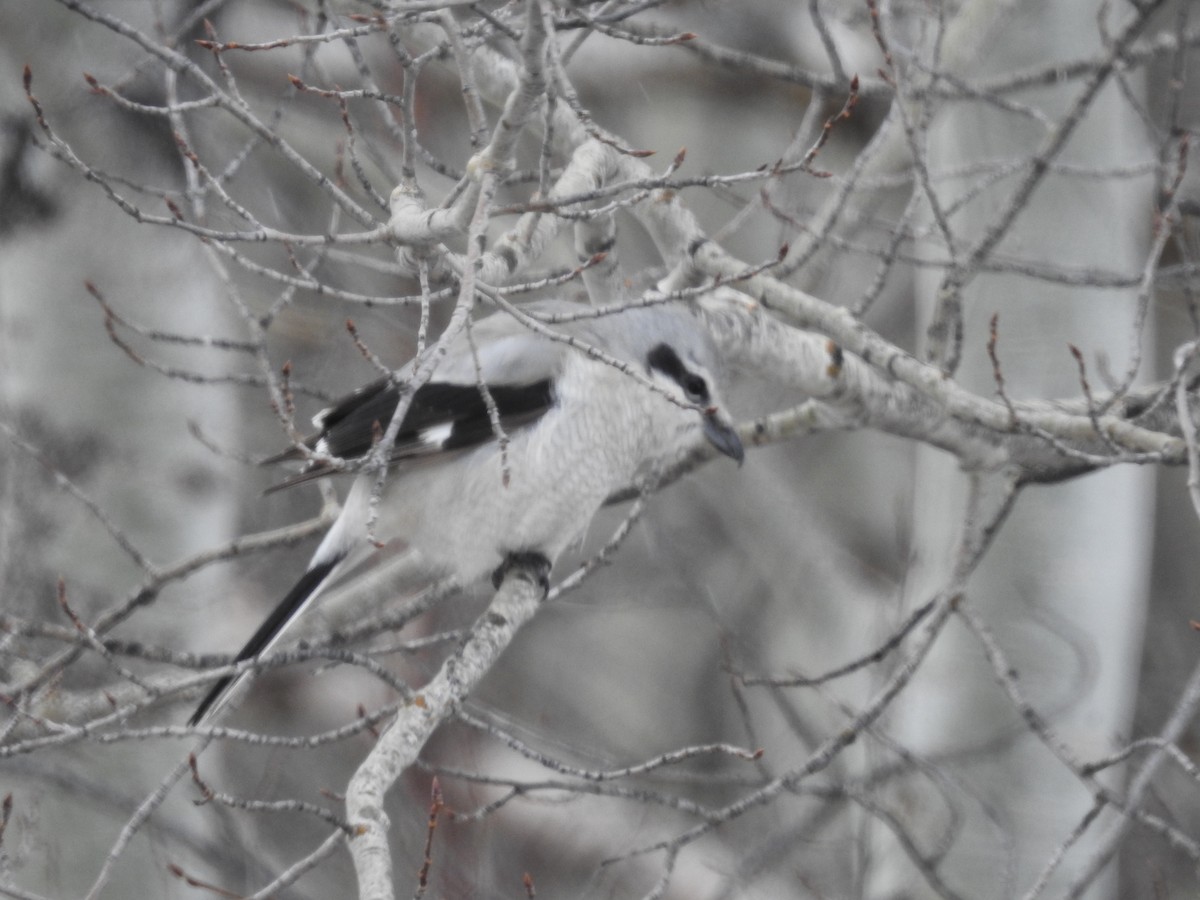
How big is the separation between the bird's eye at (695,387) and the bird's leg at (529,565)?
0.54m

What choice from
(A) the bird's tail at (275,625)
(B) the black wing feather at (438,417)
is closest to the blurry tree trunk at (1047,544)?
(B) the black wing feather at (438,417)

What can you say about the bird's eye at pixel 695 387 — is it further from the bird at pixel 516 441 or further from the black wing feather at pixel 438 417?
the black wing feather at pixel 438 417

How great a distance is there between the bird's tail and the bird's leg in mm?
395

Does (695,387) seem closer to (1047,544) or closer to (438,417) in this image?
(438,417)

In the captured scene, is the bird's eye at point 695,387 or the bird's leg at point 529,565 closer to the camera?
the bird's leg at point 529,565

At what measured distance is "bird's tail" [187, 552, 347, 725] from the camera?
2.82 metres

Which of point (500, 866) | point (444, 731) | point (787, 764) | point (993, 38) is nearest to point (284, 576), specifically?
point (444, 731)

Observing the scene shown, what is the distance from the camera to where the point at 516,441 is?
3238mm

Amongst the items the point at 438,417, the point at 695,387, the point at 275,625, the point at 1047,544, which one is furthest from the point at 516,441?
the point at 1047,544

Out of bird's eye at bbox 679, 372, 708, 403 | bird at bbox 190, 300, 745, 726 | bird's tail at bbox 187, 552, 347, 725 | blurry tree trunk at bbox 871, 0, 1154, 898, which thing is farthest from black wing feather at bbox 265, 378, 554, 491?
blurry tree trunk at bbox 871, 0, 1154, 898

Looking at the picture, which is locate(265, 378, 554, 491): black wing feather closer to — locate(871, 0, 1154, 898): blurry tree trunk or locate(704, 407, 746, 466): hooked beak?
locate(704, 407, 746, 466): hooked beak

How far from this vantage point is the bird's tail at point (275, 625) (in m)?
2.82

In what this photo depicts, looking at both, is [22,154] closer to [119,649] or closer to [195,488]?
[195,488]

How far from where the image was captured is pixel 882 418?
3.20 m
